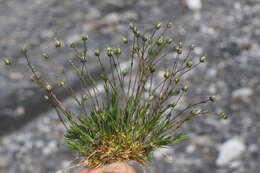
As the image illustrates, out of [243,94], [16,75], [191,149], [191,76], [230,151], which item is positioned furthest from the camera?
[16,75]

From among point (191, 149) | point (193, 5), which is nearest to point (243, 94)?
point (191, 149)

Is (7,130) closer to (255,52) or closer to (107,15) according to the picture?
(107,15)

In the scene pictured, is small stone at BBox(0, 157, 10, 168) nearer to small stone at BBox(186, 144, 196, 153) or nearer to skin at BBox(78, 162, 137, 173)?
small stone at BBox(186, 144, 196, 153)

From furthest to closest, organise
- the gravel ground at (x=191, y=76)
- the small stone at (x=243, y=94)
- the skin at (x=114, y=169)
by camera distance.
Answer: the small stone at (x=243, y=94) < the gravel ground at (x=191, y=76) < the skin at (x=114, y=169)

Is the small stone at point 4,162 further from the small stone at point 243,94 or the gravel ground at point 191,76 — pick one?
the small stone at point 243,94

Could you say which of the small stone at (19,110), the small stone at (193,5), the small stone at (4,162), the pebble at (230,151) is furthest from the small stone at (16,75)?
the pebble at (230,151)

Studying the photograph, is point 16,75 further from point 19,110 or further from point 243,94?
point 243,94
